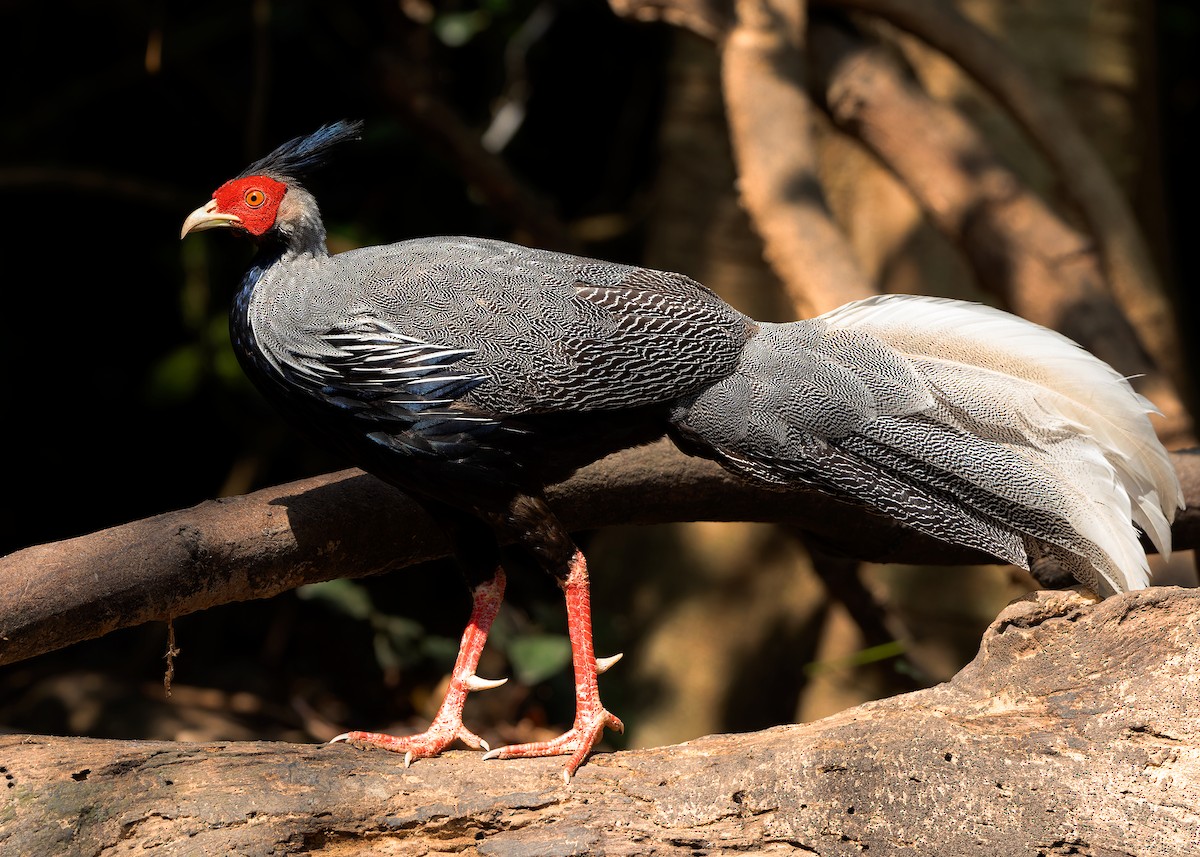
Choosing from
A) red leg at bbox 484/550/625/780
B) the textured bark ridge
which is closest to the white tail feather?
the textured bark ridge

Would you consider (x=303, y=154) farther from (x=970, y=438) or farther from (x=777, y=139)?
(x=777, y=139)

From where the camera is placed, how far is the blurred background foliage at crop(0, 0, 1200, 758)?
479 cm

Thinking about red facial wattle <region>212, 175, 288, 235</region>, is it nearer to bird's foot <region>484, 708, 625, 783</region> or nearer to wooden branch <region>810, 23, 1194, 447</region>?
bird's foot <region>484, 708, 625, 783</region>

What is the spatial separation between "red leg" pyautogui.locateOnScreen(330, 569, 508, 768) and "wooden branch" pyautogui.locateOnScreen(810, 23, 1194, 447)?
2198 mm

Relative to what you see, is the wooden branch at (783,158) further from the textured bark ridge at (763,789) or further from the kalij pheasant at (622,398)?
the textured bark ridge at (763,789)

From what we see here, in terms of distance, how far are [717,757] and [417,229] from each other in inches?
152

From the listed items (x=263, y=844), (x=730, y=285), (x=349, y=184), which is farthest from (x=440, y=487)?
(x=349, y=184)

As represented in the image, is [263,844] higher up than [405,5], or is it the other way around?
[405,5]

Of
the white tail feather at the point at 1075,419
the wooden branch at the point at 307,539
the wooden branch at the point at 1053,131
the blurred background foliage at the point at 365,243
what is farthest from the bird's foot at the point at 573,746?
the wooden branch at the point at 1053,131

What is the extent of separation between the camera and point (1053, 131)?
170 inches

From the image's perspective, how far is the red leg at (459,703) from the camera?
2.49m

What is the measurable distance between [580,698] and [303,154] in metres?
1.38

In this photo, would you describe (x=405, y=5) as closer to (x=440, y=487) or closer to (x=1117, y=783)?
(x=440, y=487)

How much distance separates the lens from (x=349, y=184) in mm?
5934
